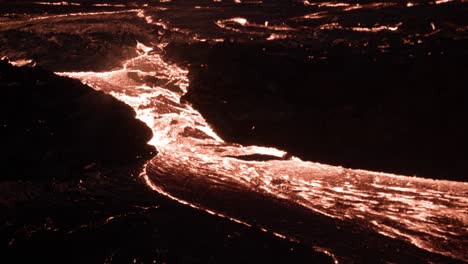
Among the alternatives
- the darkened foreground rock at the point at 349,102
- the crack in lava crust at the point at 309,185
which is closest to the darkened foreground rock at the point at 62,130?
the crack in lava crust at the point at 309,185

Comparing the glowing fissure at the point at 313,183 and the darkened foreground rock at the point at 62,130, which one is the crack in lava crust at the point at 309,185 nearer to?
the glowing fissure at the point at 313,183

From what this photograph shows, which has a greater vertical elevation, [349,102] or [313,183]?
[349,102]

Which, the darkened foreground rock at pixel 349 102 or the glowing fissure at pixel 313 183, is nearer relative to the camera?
the glowing fissure at pixel 313 183

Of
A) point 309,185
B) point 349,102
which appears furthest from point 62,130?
point 349,102

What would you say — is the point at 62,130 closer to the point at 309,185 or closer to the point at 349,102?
the point at 309,185

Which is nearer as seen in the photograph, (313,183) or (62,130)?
(313,183)

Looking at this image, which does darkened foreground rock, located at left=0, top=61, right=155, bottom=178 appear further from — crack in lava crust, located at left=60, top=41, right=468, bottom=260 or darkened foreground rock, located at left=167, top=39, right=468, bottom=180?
darkened foreground rock, located at left=167, top=39, right=468, bottom=180
